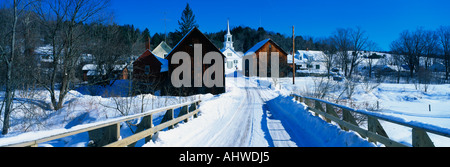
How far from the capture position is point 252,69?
45906 mm

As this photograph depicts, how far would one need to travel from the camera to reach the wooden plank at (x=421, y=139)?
9.95ft

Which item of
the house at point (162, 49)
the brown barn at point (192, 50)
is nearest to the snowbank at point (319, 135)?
the brown barn at point (192, 50)

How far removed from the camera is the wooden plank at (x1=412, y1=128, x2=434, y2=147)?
3.03 m

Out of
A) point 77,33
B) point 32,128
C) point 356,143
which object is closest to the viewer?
point 356,143

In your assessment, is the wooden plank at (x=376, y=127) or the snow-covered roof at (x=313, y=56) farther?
the snow-covered roof at (x=313, y=56)

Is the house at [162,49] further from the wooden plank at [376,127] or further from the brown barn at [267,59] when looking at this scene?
the wooden plank at [376,127]

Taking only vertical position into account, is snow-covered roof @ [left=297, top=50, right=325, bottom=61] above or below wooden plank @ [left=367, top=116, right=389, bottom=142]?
above

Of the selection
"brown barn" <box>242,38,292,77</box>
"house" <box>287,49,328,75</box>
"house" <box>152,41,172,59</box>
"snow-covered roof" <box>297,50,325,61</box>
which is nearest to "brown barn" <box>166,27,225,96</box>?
"brown barn" <box>242,38,292,77</box>

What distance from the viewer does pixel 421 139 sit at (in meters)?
3.09

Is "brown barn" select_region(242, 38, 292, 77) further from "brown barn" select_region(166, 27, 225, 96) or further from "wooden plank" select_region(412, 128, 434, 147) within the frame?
"wooden plank" select_region(412, 128, 434, 147)

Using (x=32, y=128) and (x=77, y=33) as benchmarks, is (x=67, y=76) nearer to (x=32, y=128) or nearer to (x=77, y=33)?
(x=77, y=33)

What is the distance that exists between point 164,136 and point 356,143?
4.15 metres
